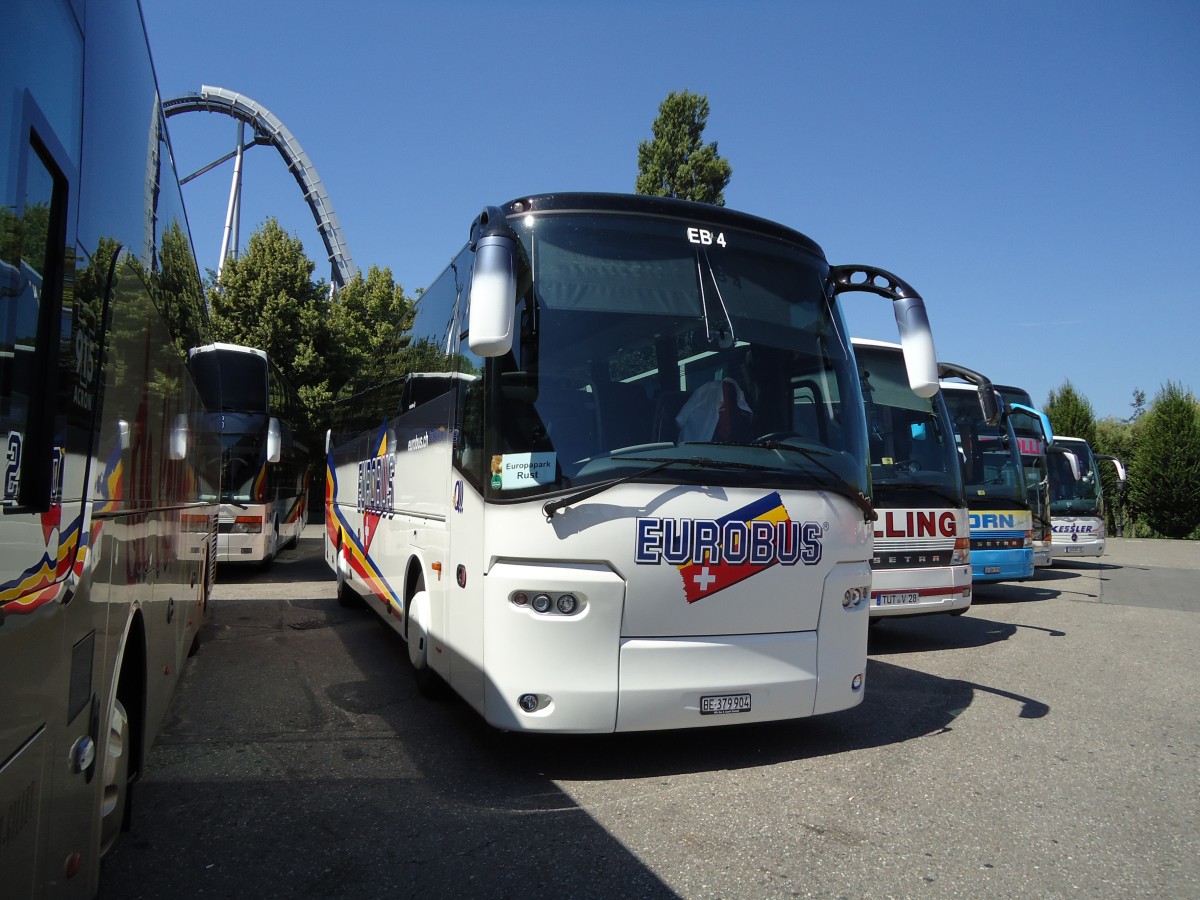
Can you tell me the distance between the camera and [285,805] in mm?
4566

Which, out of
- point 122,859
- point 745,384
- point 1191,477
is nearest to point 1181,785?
point 745,384

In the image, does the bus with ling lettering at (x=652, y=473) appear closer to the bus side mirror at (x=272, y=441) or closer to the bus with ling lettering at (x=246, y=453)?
the bus side mirror at (x=272, y=441)

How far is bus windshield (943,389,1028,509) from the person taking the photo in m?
12.3

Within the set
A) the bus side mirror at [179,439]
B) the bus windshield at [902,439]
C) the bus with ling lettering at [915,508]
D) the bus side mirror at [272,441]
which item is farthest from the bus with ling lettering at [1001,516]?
the bus side mirror at [272,441]

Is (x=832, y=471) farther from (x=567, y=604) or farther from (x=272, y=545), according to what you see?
(x=272, y=545)

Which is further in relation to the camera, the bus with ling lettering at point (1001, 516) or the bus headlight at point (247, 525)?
the bus headlight at point (247, 525)

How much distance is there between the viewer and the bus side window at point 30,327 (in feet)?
6.65

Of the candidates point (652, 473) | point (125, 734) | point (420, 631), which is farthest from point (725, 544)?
point (125, 734)

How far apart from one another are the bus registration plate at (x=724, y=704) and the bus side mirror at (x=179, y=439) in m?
3.39

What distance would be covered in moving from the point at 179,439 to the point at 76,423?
3223mm

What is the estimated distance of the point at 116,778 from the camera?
3701mm

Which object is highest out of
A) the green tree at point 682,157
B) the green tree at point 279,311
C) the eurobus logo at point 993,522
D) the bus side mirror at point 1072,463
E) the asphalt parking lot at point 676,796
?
the green tree at point 682,157

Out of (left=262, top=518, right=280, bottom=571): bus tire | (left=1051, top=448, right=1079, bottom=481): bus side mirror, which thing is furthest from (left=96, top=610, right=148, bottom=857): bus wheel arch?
(left=1051, top=448, right=1079, bottom=481): bus side mirror

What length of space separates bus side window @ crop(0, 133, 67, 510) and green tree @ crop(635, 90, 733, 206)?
27137mm
